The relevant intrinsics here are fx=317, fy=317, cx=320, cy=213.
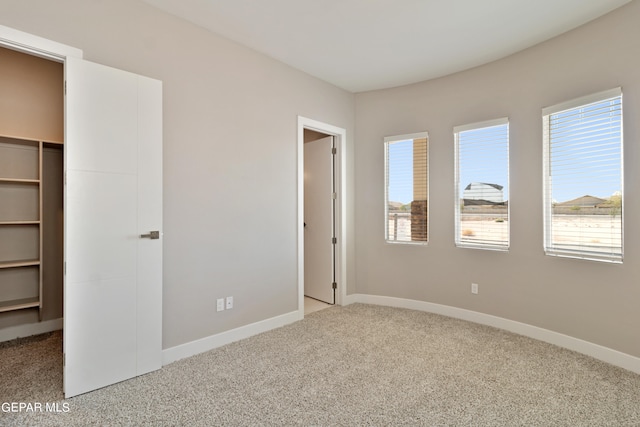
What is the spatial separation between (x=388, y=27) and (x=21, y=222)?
12.4 feet

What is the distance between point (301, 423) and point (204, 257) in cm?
160

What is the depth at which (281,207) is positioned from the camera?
3502 millimetres

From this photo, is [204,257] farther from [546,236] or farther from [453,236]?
[546,236]

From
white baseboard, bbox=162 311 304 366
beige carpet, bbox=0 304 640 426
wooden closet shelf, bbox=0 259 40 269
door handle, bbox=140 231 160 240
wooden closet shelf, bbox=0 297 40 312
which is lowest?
beige carpet, bbox=0 304 640 426

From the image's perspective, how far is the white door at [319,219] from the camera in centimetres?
430

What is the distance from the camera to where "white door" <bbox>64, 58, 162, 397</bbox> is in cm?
209

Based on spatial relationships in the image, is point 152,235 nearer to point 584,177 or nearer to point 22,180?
point 22,180

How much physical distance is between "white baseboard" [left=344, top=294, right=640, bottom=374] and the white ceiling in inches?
108

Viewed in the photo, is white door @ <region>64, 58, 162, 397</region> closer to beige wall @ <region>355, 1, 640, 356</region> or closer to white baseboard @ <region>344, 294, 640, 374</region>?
white baseboard @ <region>344, 294, 640, 374</region>

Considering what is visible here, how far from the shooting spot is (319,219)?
14.5ft

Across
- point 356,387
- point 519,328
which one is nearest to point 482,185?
point 519,328

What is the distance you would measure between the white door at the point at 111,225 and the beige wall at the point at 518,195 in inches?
106

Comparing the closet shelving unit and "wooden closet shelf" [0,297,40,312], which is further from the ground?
the closet shelving unit

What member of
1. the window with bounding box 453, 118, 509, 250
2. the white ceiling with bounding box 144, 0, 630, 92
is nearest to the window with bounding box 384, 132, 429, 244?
the window with bounding box 453, 118, 509, 250
